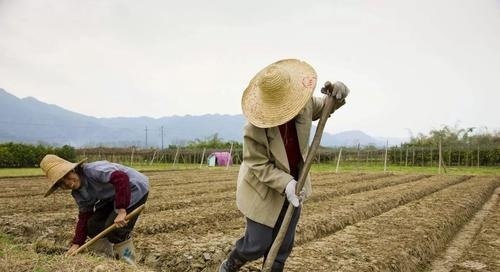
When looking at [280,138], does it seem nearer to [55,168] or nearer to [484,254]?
[55,168]

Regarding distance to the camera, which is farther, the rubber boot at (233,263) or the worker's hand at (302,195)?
the rubber boot at (233,263)

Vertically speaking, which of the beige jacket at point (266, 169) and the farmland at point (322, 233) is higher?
the beige jacket at point (266, 169)

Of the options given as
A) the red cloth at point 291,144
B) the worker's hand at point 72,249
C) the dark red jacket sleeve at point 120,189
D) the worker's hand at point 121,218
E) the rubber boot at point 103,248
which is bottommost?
the rubber boot at point 103,248

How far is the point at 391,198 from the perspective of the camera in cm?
924

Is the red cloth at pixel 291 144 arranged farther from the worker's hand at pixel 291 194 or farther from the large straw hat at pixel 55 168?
the large straw hat at pixel 55 168

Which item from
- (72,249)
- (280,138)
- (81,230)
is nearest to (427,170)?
(81,230)

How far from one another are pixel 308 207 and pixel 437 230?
90.1 inches

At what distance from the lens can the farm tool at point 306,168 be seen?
2.77 meters

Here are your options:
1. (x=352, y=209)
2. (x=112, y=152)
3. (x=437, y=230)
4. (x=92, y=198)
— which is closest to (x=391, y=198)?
(x=352, y=209)

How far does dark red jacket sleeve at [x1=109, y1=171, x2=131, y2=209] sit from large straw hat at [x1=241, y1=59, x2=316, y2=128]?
1501 millimetres

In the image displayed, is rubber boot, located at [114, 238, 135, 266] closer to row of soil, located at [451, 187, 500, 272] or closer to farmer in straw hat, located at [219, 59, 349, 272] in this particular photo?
farmer in straw hat, located at [219, 59, 349, 272]

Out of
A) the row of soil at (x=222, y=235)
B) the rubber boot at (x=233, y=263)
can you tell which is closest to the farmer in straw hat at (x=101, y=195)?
the row of soil at (x=222, y=235)

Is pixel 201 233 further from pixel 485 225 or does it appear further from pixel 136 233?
pixel 485 225

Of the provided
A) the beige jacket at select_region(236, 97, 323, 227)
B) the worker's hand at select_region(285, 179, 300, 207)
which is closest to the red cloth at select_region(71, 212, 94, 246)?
the beige jacket at select_region(236, 97, 323, 227)
